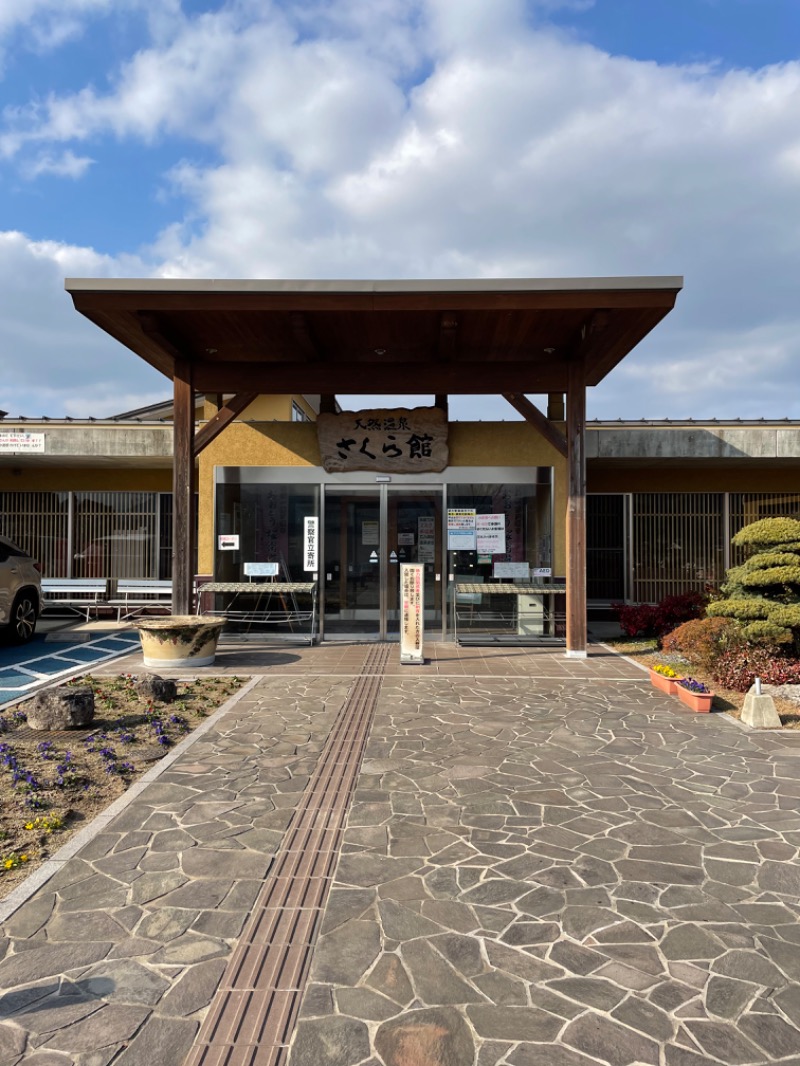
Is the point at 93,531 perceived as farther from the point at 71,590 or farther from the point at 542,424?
the point at 542,424

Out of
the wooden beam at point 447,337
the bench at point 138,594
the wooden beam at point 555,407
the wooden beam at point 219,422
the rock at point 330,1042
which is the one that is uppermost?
the wooden beam at point 447,337

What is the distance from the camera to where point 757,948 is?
2979 mm

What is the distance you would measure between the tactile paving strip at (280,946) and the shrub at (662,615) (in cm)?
826

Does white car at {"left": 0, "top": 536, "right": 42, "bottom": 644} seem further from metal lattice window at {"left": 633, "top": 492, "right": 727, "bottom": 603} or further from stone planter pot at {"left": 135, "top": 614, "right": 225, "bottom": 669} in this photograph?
metal lattice window at {"left": 633, "top": 492, "right": 727, "bottom": 603}

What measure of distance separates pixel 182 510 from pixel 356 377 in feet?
11.2

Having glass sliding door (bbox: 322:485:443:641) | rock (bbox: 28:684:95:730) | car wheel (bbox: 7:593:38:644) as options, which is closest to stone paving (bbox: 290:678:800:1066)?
rock (bbox: 28:684:95:730)

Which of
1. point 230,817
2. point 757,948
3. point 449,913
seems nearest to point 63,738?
point 230,817

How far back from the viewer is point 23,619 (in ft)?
36.6

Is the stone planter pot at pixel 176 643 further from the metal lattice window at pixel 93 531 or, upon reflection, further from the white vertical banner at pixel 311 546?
the metal lattice window at pixel 93 531

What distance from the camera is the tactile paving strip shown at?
95.2 inches

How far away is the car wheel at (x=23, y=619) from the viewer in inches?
430

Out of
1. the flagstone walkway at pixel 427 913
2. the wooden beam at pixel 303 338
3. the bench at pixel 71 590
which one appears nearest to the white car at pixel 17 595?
the bench at pixel 71 590

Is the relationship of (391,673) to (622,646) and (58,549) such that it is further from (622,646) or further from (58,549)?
(58,549)

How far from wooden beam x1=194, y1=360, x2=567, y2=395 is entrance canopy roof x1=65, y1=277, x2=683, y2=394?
16 mm
